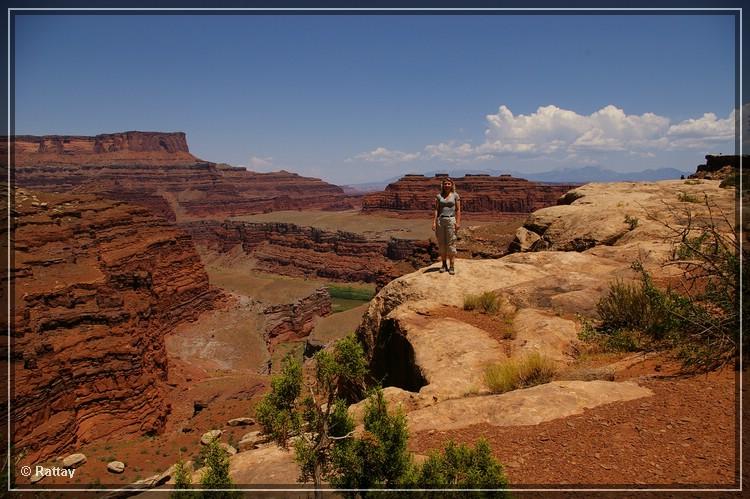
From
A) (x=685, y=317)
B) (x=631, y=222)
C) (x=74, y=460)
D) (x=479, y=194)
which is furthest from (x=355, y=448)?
(x=479, y=194)

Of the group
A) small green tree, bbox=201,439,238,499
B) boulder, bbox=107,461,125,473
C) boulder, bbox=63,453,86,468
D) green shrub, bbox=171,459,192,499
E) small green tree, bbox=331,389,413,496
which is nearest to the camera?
green shrub, bbox=171,459,192,499

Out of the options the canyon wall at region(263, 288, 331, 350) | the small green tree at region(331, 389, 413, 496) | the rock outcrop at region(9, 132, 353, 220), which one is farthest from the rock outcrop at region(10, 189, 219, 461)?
the rock outcrop at region(9, 132, 353, 220)

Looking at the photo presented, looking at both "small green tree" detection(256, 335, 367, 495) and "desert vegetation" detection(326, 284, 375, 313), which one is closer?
"small green tree" detection(256, 335, 367, 495)

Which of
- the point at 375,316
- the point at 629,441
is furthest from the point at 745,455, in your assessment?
the point at 375,316

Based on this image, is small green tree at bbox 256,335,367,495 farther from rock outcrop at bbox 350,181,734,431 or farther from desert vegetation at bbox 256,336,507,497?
rock outcrop at bbox 350,181,734,431

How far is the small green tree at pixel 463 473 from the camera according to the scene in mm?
3242

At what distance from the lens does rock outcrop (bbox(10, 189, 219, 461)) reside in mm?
14469

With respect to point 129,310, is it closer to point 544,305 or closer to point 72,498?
point 72,498

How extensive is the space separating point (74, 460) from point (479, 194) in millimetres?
95578

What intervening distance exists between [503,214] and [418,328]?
93.6m

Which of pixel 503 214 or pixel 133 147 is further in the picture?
pixel 133 147

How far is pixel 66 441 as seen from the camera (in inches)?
577

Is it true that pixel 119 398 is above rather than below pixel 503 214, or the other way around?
below

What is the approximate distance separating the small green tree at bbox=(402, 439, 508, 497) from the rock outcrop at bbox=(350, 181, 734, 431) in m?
1.47
